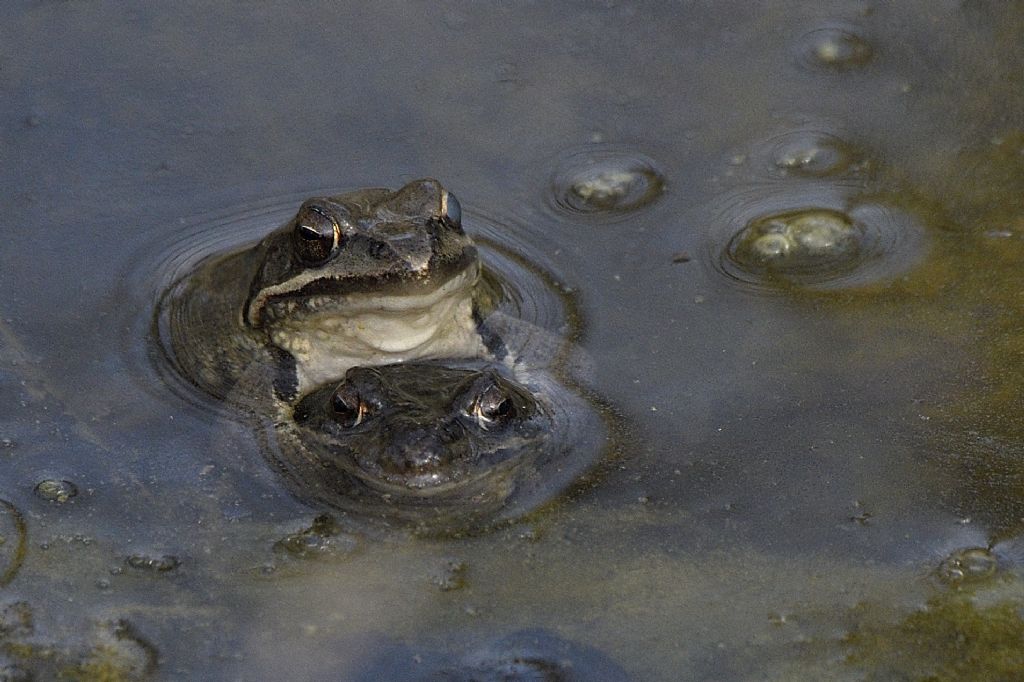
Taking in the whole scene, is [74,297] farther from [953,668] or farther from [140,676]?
[953,668]

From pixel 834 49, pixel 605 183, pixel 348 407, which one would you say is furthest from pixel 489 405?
pixel 834 49

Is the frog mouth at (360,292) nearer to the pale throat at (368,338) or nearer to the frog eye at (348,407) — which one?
the pale throat at (368,338)

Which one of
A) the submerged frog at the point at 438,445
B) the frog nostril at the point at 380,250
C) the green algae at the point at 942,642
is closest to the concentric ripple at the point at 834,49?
the submerged frog at the point at 438,445

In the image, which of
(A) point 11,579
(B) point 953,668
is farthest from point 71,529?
(B) point 953,668

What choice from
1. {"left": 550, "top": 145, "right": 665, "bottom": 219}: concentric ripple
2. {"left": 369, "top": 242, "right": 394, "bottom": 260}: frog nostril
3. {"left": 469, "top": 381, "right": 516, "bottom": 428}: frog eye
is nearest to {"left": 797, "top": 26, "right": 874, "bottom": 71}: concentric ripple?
{"left": 550, "top": 145, "right": 665, "bottom": 219}: concentric ripple

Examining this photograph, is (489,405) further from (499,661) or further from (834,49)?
(834,49)
